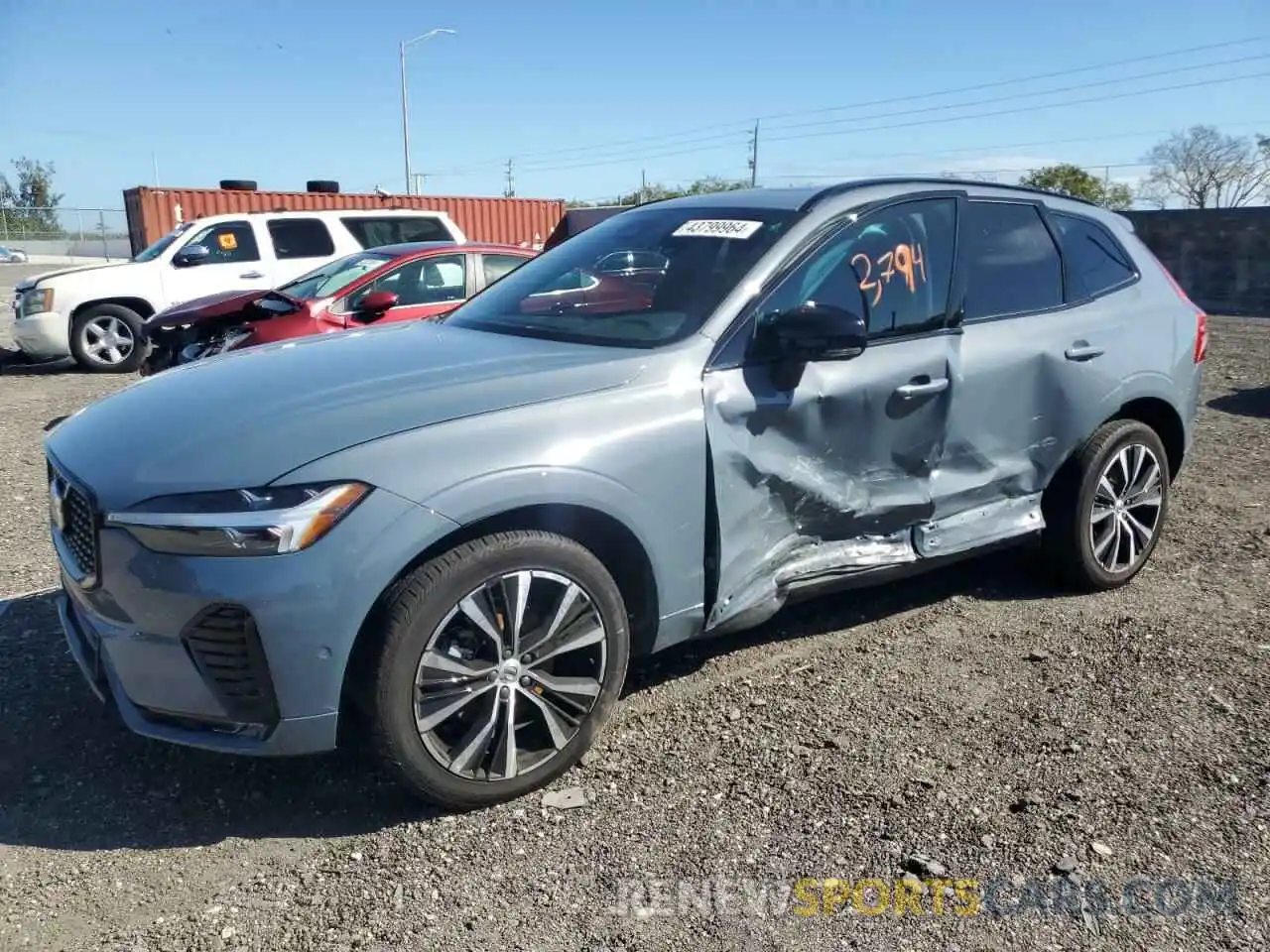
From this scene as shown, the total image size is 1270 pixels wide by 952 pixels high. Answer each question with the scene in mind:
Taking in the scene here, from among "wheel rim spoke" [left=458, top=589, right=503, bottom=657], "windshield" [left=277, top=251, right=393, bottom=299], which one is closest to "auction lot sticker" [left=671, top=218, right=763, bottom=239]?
"wheel rim spoke" [left=458, top=589, right=503, bottom=657]

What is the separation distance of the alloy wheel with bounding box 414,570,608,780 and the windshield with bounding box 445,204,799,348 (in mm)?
914

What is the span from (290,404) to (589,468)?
85 centimetres

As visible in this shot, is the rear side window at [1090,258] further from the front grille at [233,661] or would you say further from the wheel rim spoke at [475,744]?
the front grille at [233,661]

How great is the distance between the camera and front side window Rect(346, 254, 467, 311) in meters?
8.53

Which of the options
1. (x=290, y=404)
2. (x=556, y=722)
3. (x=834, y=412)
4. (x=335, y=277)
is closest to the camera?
(x=290, y=404)

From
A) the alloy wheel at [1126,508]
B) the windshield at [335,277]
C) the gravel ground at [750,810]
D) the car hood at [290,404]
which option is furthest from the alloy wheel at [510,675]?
the windshield at [335,277]

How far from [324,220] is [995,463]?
1071cm

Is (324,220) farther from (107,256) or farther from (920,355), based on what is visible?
(107,256)

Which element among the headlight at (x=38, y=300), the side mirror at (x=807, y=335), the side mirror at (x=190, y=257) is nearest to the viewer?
the side mirror at (x=807, y=335)

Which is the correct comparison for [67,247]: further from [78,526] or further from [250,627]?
[250,627]

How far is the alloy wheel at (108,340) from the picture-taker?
1198 cm

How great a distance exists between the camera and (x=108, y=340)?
12102 millimetres

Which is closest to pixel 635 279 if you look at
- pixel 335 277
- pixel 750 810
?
pixel 750 810

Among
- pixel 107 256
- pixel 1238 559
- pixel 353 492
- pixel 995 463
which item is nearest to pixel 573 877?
pixel 353 492
